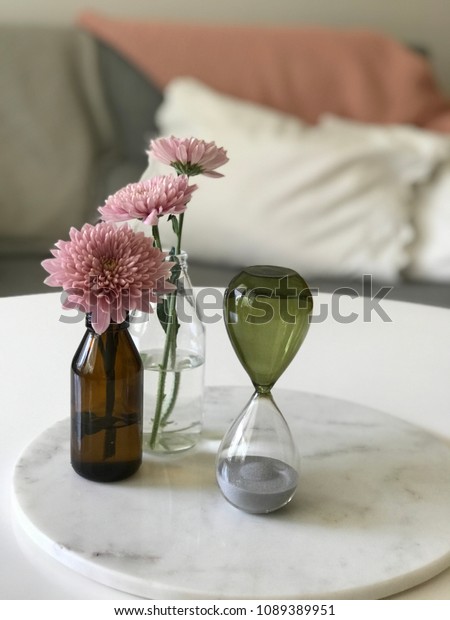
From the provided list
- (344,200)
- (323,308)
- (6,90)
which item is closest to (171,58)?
(6,90)

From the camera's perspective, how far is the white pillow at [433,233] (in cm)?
176

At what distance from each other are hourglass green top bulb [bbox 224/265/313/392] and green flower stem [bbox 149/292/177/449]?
0.08 meters

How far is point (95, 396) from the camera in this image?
689 mm

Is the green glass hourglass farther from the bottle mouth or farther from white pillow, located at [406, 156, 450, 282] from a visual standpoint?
white pillow, located at [406, 156, 450, 282]

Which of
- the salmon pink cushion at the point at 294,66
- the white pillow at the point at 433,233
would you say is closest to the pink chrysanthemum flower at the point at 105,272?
the white pillow at the point at 433,233

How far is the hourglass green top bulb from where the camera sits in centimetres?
65

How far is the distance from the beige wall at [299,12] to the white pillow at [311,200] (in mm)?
595

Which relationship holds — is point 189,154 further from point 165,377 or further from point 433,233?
point 433,233

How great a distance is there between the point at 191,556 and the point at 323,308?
0.65m

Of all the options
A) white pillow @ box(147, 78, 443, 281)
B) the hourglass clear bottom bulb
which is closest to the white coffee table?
the hourglass clear bottom bulb

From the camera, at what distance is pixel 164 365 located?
74cm

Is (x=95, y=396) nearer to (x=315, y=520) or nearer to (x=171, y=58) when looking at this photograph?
(x=315, y=520)

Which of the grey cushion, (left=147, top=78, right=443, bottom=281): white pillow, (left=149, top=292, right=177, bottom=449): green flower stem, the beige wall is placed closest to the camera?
(left=149, top=292, right=177, bottom=449): green flower stem

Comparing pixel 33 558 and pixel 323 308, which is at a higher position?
pixel 323 308
